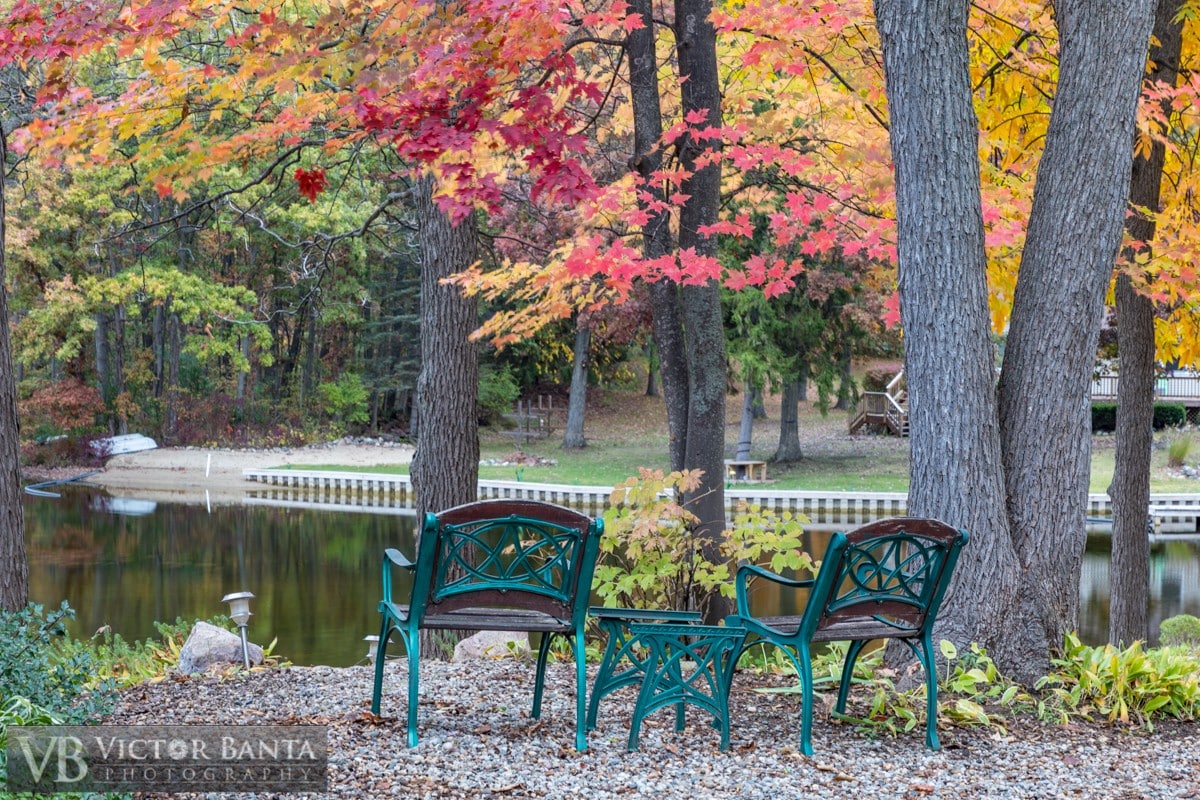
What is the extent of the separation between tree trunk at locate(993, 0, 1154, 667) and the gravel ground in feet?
2.41

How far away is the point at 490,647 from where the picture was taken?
5367 mm

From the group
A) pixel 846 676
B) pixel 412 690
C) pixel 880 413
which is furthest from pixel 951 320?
pixel 880 413

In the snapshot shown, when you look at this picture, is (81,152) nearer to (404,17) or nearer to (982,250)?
(404,17)

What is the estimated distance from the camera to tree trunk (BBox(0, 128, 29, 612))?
15.4ft

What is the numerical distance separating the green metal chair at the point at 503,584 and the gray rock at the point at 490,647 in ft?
4.45

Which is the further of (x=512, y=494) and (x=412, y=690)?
(x=512, y=494)

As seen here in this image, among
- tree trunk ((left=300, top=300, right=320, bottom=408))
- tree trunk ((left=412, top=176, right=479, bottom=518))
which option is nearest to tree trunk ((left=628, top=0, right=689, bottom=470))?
tree trunk ((left=412, top=176, right=479, bottom=518))

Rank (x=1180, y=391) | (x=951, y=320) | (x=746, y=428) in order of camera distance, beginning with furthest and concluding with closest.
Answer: (x=1180, y=391) → (x=746, y=428) → (x=951, y=320)

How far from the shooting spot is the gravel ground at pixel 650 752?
3213 millimetres

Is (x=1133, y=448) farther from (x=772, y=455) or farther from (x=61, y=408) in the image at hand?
(x=61, y=408)

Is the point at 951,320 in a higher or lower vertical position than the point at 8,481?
higher

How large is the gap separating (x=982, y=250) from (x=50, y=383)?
25.9m

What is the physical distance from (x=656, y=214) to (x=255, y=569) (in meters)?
9.88

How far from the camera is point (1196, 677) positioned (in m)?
4.32
